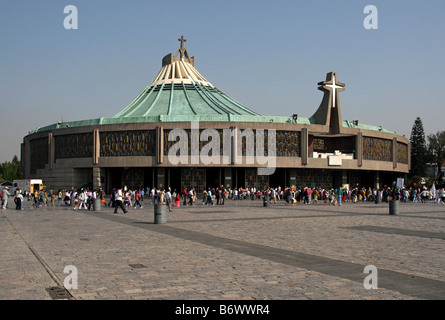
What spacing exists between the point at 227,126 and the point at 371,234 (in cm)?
3719

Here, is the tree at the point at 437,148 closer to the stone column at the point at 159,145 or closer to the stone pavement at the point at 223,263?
the stone column at the point at 159,145

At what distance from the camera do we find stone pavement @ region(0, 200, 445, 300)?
6.84 meters

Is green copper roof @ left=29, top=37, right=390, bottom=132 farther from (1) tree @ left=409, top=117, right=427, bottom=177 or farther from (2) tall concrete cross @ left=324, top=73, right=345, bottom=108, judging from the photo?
(1) tree @ left=409, top=117, right=427, bottom=177

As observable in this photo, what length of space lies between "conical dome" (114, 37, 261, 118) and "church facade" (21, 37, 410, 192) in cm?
25

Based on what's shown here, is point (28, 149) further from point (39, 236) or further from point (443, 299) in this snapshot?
point (443, 299)

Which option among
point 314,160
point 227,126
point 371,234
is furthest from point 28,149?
point 371,234

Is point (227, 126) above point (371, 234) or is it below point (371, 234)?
above

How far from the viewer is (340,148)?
60.2 m

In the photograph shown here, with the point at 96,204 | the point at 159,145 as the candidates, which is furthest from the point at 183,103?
the point at 96,204

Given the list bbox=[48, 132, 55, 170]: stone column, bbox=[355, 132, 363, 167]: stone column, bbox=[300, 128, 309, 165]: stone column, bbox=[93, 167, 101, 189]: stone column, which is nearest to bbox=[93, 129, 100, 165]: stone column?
bbox=[93, 167, 101, 189]: stone column

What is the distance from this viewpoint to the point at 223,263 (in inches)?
367
